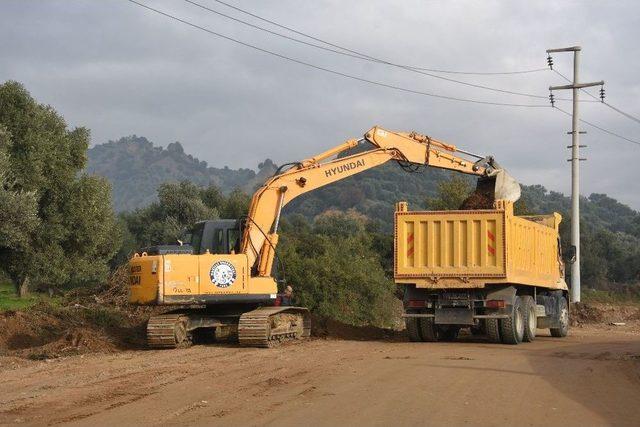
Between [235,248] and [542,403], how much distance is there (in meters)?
11.3

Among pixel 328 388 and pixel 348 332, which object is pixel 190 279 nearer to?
pixel 348 332

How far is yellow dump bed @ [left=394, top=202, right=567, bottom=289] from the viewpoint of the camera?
825 inches

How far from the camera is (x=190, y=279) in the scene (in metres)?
19.9

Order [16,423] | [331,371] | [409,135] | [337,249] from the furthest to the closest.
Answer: [337,249], [409,135], [331,371], [16,423]

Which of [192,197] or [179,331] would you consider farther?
[192,197]

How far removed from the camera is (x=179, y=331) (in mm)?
20594

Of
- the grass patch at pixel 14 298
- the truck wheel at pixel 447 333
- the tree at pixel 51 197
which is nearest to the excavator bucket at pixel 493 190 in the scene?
the truck wheel at pixel 447 333

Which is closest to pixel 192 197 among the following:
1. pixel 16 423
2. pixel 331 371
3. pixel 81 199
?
pixel 81 199

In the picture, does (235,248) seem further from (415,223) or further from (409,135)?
(409,135)

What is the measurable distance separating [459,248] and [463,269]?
1.71 feet

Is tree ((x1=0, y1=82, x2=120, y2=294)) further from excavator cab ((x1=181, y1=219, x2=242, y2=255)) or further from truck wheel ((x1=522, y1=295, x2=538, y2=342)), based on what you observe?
truck wheel ((x1=522, y1=295, x2=538, y2=342))

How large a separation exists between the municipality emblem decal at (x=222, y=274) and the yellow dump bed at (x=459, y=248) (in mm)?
4075

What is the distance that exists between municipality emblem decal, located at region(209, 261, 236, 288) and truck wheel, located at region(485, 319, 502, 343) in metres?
6.26

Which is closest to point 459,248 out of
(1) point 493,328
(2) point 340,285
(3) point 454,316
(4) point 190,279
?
(3) point 454,316
